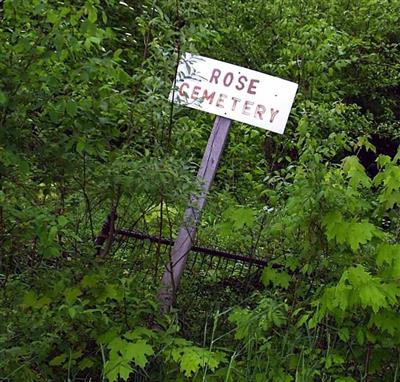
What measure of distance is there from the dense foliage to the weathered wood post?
0.06 metres

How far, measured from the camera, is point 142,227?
11.1ft

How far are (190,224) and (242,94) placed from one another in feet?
2.28

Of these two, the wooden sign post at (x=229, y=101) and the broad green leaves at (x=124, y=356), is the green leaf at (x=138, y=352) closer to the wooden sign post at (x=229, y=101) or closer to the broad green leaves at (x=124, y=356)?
the broad green leaves at (x=124, y=356)

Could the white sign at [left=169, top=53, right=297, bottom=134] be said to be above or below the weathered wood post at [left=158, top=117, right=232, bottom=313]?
above

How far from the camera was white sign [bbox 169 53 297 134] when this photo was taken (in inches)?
131

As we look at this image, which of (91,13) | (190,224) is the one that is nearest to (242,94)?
(190,224)

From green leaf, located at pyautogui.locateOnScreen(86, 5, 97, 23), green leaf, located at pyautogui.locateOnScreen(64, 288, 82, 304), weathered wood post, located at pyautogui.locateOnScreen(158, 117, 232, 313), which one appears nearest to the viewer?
green leaf, located at pyautogui.locateOnScreen(86, 5, 97, 23)

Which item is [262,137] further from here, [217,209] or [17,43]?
[17,43]

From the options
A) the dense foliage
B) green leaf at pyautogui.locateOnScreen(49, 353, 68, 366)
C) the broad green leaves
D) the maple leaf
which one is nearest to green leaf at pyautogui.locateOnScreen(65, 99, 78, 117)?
the dense foliage

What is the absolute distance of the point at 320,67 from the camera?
385 cm

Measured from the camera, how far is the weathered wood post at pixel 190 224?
323cm

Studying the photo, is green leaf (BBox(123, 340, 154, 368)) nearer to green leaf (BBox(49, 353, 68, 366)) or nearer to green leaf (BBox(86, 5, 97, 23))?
green leaf (BBox(49, 353, 68, 366))

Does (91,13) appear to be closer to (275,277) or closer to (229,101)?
(229,101)

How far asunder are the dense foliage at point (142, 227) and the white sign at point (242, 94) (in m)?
0.21
